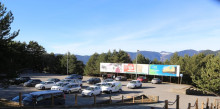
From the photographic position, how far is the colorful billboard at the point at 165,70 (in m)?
44.3

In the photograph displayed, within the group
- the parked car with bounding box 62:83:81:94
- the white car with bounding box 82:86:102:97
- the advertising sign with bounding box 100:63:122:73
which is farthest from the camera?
the advertising sign with bounding box 100:63:122:73

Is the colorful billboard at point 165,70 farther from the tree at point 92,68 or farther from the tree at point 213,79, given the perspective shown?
the tree at point 92,68

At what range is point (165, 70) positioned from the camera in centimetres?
4553

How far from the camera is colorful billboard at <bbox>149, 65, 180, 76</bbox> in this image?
4434 cm

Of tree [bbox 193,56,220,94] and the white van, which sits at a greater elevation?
tree [bbox 193,56,220,94]

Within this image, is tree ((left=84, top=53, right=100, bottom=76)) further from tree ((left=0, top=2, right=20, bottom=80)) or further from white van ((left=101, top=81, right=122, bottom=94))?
tree ((left=0, top=2, right=20, bottom=80))

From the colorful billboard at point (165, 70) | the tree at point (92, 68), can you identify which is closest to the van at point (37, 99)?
the colorful billboard at point (165, 70)

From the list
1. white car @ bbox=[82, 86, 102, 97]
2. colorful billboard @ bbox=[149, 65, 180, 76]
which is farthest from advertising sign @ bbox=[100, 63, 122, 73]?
white car @ bbox=[82, 86, 102, 97]

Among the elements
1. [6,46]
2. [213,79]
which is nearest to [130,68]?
[213,79]

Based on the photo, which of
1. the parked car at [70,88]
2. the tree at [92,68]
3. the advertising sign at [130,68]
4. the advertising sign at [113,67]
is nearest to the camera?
the parked car at [70,88]

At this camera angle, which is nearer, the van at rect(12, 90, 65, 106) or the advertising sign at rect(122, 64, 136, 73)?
the van at rect(12, 90, 65, 106)

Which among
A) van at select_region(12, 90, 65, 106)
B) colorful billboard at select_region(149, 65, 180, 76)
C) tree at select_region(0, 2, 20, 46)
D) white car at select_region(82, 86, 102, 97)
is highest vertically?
tree at select_region(0, 2, 20, 46)

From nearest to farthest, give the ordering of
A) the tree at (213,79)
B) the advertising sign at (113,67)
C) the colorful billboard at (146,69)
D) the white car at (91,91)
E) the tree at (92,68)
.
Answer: the tree at (213,79), the white car at (91,91), the colorful billboard at (146,69), the advertising sign at (113,67), the tree at (92,68)

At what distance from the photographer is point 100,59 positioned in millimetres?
68750
